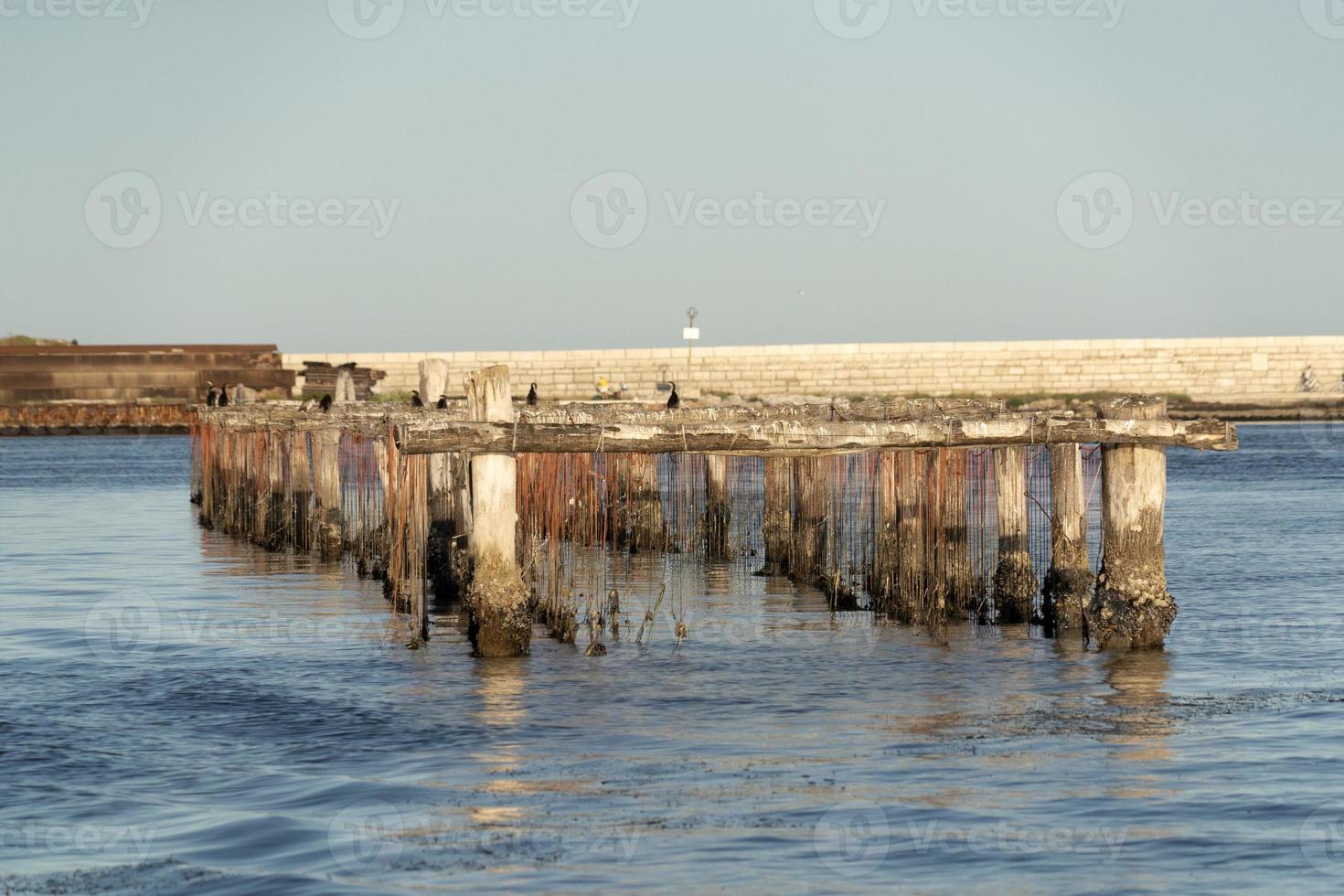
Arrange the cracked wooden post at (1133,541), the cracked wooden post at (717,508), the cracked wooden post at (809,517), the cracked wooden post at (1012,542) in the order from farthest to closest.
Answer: the cracked wooden post at (717,508)
the cracked wooden post at (809,517)
the cracked wooden post at (1012,542)
the cracked wooden post at (1133,541)

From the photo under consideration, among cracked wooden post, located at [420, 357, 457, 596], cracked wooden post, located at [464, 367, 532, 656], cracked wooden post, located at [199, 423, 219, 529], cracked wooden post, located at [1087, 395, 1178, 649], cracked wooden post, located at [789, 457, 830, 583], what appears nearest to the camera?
cracked wooden post, located at [464, 367, 532, 656]

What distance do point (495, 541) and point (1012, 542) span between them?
5.05m

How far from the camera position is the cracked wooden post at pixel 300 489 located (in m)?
23.1

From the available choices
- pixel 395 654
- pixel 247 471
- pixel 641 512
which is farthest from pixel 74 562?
pixel 395 654

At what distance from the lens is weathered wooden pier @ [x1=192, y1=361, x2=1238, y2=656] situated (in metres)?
12.3

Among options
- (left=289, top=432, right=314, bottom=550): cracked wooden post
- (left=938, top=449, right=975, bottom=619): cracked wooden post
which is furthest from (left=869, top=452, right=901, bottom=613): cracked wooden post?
(left=289, top=432, right=314, bottom=550): cracked wooden post

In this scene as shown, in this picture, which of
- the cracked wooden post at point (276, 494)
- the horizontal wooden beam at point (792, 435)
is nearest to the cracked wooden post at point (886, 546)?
the horizontal wooden beam at point (792, 435)

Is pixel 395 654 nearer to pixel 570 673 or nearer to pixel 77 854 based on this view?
pixel 570 673

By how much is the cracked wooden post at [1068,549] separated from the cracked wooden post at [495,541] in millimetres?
4580

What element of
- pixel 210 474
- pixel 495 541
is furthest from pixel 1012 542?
pixel 210 474

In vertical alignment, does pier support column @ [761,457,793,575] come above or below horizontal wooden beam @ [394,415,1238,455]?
below

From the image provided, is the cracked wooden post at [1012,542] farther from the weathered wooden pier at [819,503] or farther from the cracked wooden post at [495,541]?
the cracked wooden post at [495,541]

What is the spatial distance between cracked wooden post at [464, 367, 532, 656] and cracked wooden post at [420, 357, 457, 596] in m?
4.26

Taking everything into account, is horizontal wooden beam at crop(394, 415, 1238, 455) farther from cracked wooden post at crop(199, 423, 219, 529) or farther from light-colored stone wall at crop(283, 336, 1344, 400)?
light-colored stone wall at crop(283, 336, 1344, 400)
